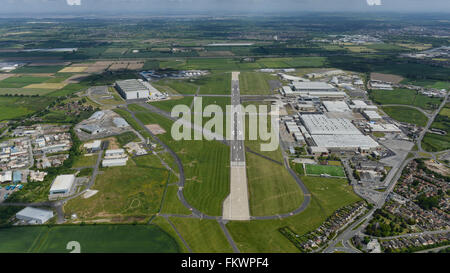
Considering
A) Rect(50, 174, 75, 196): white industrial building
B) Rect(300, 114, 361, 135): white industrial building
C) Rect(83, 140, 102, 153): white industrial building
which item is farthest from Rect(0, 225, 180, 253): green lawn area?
Rect(300, 114, 361, 135): white industrial building

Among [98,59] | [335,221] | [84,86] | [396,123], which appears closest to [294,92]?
[396,123]

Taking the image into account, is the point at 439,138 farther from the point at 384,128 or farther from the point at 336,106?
the point at 336,106

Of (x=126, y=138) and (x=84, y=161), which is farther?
(x=126, y=138)

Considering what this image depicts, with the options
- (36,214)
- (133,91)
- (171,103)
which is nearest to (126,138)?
(36,214)

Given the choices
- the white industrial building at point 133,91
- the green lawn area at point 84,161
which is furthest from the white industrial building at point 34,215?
the white industrial building at point 133,91

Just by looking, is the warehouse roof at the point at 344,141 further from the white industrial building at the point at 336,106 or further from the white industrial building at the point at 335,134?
the white industrial building at the point at 336,106

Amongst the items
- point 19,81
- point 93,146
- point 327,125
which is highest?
point 19,81

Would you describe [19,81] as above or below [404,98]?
above
